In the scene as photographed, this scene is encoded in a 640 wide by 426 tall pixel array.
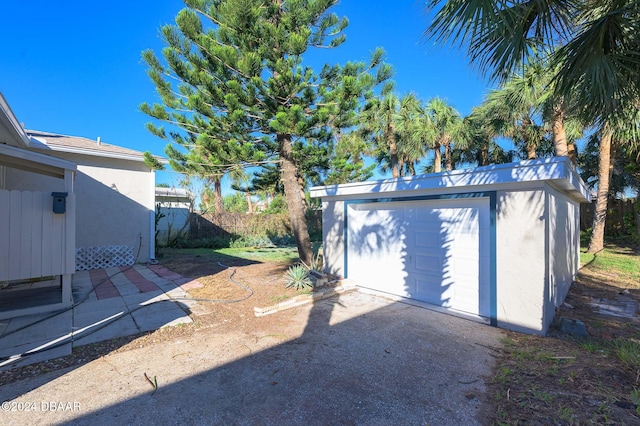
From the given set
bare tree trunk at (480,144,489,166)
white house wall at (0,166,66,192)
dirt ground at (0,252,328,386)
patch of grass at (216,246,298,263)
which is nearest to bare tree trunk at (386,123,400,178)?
bare tree trunk at (480,144,489,166)

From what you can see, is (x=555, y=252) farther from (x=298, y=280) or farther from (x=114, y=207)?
(x=114, y=207)

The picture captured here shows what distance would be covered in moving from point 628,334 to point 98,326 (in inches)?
293

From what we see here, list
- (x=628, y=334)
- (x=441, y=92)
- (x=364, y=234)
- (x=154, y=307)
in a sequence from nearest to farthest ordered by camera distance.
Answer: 1. (x=628, y=334)
2. (x=154, y=307)
3. (x=364, y=234)
4. (x=441, y=92)

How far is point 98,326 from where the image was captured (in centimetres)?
410

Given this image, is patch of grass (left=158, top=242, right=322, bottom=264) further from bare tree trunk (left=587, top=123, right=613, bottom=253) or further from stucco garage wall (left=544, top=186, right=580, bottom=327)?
bare tree trunk (left=587, top=123, right=613, bottom=253)

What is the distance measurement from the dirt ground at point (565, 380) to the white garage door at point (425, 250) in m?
1.03

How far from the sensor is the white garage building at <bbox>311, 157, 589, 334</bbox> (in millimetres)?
3988

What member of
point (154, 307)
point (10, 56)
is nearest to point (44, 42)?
point (10, 56)

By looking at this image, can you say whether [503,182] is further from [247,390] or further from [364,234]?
[247,390]

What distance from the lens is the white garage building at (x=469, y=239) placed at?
3988mm

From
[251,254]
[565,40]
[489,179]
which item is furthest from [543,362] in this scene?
[251,254]

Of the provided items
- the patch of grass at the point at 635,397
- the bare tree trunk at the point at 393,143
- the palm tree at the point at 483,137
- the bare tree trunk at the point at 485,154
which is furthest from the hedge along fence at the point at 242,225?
the patch of grass at the point at 635,397

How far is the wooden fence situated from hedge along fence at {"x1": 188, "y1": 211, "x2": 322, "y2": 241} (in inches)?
377

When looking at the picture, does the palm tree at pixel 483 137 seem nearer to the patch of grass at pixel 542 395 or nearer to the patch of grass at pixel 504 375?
the patch of grass at pixel 504 375
